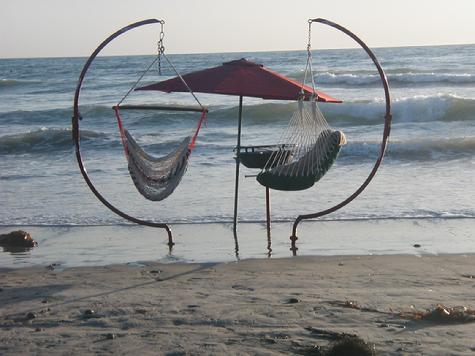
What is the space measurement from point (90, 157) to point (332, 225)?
810 cm

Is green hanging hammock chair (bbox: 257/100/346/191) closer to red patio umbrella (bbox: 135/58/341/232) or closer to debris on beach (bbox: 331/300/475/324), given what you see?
red patio umbrella (bbox: 135/58/341/232)

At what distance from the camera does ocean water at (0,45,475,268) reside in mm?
10461

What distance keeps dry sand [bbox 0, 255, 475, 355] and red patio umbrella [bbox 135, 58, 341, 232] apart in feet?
4.99

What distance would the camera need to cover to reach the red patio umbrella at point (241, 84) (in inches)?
313

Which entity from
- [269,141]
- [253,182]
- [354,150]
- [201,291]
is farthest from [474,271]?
[269,141]

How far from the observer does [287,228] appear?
9.45m

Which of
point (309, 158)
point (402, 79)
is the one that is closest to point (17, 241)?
point (309, 158)

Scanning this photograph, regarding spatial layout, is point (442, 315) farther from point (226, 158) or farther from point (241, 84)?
point (226, 158)

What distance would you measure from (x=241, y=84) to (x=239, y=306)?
2.78 metres

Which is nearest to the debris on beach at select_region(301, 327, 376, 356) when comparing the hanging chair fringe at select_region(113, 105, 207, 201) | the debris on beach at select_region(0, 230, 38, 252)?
the hanging chair fringe at select_region(113, 105, 207, 201)

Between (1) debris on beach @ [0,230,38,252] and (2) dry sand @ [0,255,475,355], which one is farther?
(1) debris on beach @ [0,230,38,252]

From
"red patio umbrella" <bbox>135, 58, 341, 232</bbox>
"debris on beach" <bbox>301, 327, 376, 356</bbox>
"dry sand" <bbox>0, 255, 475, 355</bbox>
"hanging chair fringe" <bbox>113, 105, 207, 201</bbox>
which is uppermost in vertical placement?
"red patio umbrella" <bbox>135, 58, 341, 232</bbox>

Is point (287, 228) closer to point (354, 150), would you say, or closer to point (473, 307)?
point (473, 307)

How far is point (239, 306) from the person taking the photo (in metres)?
5.84
